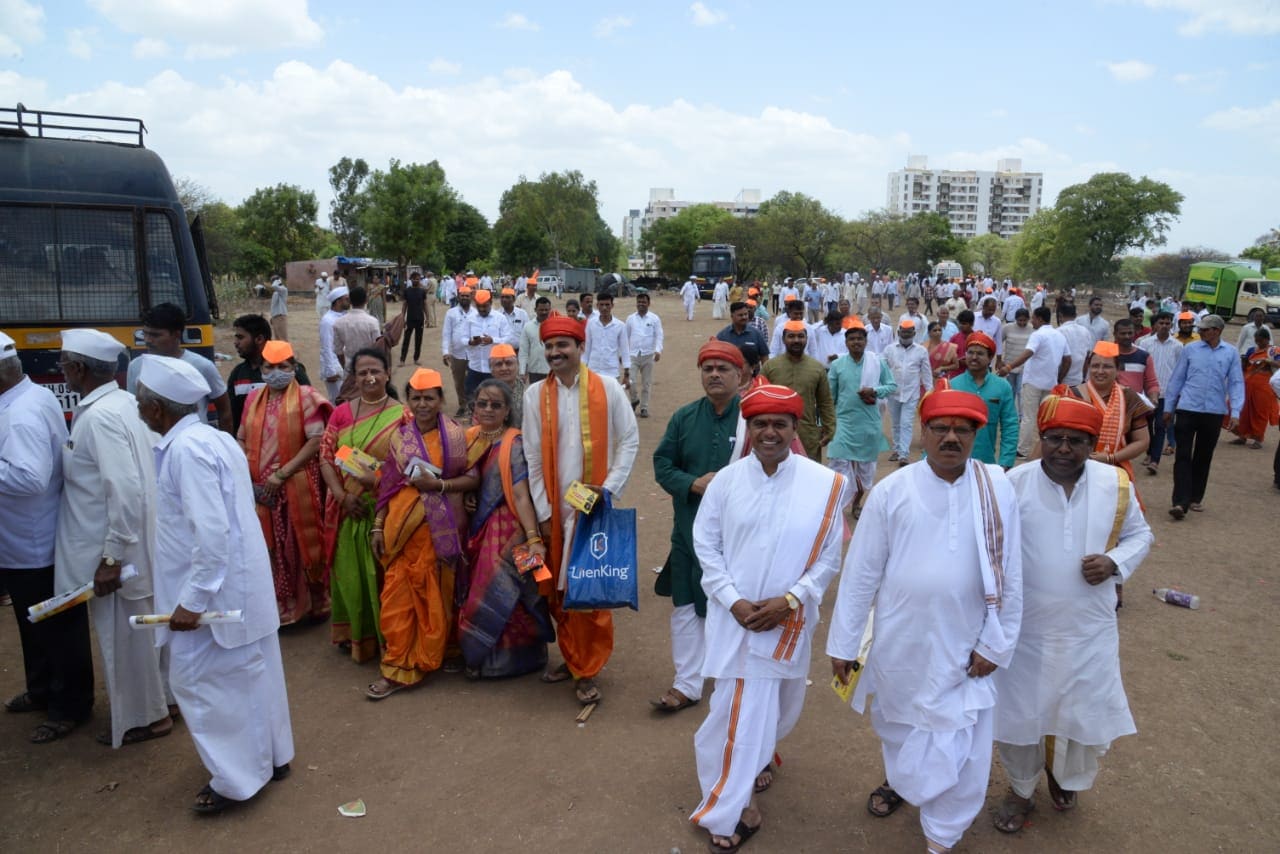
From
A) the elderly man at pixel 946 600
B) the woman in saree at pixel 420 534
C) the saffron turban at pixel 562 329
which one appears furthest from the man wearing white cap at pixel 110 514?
the elderly man at pixel 946 600

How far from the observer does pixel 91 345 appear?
3748 millimetres

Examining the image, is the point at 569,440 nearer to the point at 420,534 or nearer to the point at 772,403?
the point at 420,534

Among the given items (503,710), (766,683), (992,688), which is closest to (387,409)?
(503,710)

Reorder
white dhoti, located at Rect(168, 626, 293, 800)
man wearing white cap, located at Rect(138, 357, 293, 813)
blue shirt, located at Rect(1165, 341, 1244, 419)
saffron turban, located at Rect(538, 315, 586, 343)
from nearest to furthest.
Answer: man wearing white cap, located at Rect(138, 357, 293, 813), white dhoti, located at Rect(168, 626, 293, 800), saffron turban, located at Rect(538, 315, 586, 343), blue shirt, located at Rect(1165, 341, 1244, 419)

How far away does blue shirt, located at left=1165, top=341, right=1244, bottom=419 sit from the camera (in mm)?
7715

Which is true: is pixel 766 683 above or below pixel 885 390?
below

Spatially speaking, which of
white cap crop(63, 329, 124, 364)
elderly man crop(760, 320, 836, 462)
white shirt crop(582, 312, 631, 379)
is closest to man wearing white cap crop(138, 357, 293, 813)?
white cap crop(63, 329, 124, 364)

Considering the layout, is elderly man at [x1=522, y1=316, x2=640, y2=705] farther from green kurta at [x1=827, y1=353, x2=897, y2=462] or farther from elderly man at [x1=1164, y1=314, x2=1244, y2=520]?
elderly man at [x1=1164, y1=314, x2=1244, y2=520]

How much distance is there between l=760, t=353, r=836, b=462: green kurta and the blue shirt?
Answer: 13.1 ft

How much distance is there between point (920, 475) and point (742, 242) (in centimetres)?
5376

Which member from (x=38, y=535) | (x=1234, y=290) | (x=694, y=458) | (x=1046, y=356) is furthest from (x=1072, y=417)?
(x=1234, y=290)

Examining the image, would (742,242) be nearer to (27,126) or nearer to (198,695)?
(27,126)

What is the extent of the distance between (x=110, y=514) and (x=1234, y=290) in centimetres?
3831

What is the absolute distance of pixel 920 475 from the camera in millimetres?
2975
